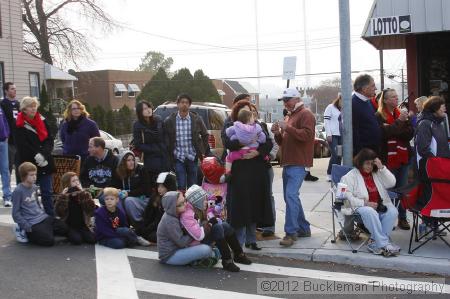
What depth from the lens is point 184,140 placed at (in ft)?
26.7

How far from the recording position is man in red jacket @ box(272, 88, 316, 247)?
21.1ft

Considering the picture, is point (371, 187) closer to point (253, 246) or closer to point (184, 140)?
point (253, 246)

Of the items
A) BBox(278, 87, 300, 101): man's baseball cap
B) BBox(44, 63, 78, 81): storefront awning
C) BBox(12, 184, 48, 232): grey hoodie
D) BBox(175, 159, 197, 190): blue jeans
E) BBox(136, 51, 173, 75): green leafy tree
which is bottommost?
BBox(12, 184, 48, 232): grey hoodie

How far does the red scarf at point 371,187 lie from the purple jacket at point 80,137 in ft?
13.6

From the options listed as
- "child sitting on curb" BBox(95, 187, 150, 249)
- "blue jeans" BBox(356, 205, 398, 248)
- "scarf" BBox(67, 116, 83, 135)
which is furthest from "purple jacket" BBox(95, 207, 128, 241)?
"blue jeans" BBox(356, 205, 398, 248)

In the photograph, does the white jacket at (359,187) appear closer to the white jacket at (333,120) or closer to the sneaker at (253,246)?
the sneaker at (253,246)

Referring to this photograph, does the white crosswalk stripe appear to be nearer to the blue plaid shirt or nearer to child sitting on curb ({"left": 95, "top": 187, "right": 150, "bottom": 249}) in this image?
child sitting on curb ({"left": 95, "top": 187, "right": 150, "bottom": 249})

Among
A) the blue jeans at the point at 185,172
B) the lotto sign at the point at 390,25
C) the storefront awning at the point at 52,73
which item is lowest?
the blue jeans at the point at 185,172

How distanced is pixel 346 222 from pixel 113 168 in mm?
3331

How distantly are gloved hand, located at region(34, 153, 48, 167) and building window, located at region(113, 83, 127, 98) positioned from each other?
4479cm

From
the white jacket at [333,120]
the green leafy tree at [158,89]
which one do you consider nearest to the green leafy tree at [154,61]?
the green leafy tree at [158,89]

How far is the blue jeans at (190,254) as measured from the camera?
5.80 metres

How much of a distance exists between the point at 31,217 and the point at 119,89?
46.0 m

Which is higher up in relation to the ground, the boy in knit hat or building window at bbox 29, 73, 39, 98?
building window at bbox 29, 73, 39, 98
